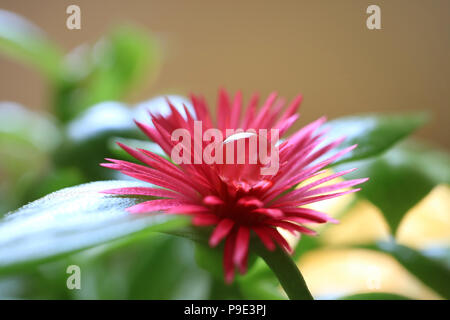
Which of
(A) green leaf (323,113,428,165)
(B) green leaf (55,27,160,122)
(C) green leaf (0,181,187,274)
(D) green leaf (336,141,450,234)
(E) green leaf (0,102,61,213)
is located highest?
(B) green leaf (55,27,160,122)

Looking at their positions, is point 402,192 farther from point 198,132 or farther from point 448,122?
point 448,122

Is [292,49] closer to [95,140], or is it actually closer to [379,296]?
[95,140]

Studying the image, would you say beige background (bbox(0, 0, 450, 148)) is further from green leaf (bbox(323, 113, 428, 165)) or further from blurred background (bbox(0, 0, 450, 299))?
green leaf (bbox(323, 113, 428, 165))

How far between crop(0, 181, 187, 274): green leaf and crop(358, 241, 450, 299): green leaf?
0.25m

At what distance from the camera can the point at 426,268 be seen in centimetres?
38

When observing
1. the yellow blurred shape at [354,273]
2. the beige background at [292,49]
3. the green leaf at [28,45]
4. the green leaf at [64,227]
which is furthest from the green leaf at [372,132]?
the beige background at [292,49]

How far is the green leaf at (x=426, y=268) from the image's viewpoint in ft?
1.25

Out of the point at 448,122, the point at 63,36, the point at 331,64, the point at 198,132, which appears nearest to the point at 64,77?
the point at 63,36

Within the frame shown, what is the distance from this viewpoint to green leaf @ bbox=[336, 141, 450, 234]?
0.40 meters

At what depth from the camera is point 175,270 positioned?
60 centimetres

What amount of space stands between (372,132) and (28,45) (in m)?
0.59

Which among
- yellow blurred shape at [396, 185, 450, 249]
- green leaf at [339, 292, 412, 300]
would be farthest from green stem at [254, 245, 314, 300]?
yellow blurred shape at [396, 185, 450, 249]

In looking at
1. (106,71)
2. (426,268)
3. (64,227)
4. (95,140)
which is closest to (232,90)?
(106,71)

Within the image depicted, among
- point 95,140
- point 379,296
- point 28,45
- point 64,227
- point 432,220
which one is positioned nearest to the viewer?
point 64,227
